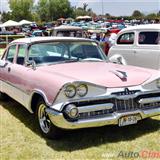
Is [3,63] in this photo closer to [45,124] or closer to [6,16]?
[45,124]

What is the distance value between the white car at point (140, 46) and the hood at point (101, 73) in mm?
2352

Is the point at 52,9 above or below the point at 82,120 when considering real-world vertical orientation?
below

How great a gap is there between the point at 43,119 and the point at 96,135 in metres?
0.87

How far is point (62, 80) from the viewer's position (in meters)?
5.29

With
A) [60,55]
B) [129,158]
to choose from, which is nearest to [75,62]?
[60,55]

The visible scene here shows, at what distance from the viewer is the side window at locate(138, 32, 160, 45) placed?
922 cm

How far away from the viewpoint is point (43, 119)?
5.80 metres

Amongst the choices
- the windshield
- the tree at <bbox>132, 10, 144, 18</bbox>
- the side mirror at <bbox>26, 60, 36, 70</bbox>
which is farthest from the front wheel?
the tree at <bbox>132, 10, 144, 18</bbox>

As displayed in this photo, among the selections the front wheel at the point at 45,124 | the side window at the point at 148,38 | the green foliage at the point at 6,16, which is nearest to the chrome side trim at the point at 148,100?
the front wheel at the point at 45,124

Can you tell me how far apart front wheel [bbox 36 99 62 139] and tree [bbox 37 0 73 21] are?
104 metres

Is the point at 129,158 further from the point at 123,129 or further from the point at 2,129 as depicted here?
the point at 2,129

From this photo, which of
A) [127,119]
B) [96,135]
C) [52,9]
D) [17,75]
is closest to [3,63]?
[17,75]

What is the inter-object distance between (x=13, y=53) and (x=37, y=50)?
1182 millimetres

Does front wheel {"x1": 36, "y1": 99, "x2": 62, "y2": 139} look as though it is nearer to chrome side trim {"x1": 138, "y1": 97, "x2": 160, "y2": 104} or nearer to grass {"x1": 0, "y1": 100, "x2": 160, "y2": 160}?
grass {"x1": 0, "y1": 100, "x2": 160, "y2": 160}
